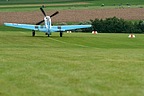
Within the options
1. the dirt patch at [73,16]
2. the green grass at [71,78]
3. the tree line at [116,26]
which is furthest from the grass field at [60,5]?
the green grass at [71,78]

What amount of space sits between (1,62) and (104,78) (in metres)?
5.36

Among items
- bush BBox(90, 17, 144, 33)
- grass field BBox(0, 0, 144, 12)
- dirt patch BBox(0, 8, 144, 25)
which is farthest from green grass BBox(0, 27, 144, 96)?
grass field BBox(0, 0, 144, 12)

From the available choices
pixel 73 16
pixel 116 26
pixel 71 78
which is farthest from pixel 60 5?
pixel 71 78

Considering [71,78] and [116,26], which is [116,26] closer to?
[116,26]

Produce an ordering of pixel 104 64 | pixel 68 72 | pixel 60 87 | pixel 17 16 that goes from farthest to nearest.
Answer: pixel 17 16 < pixel 104 64 < pixel 68 72 < pixel 60 87

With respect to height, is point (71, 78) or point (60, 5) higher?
point (60, 5)

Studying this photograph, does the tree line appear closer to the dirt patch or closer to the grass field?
the dirt patch

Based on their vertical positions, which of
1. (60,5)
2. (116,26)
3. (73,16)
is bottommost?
(116,26)

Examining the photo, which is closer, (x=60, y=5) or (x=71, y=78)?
(x=71, y=78)

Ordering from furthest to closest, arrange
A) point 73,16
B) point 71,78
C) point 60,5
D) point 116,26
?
point 60,5, point 73,16, point 116,26, point 71,78

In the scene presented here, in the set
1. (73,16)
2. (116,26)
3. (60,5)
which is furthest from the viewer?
(60,5)

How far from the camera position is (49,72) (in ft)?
51.2

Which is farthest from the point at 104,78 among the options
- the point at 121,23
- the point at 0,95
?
the point at 121,23

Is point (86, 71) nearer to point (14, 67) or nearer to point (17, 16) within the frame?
point (14, 67)
